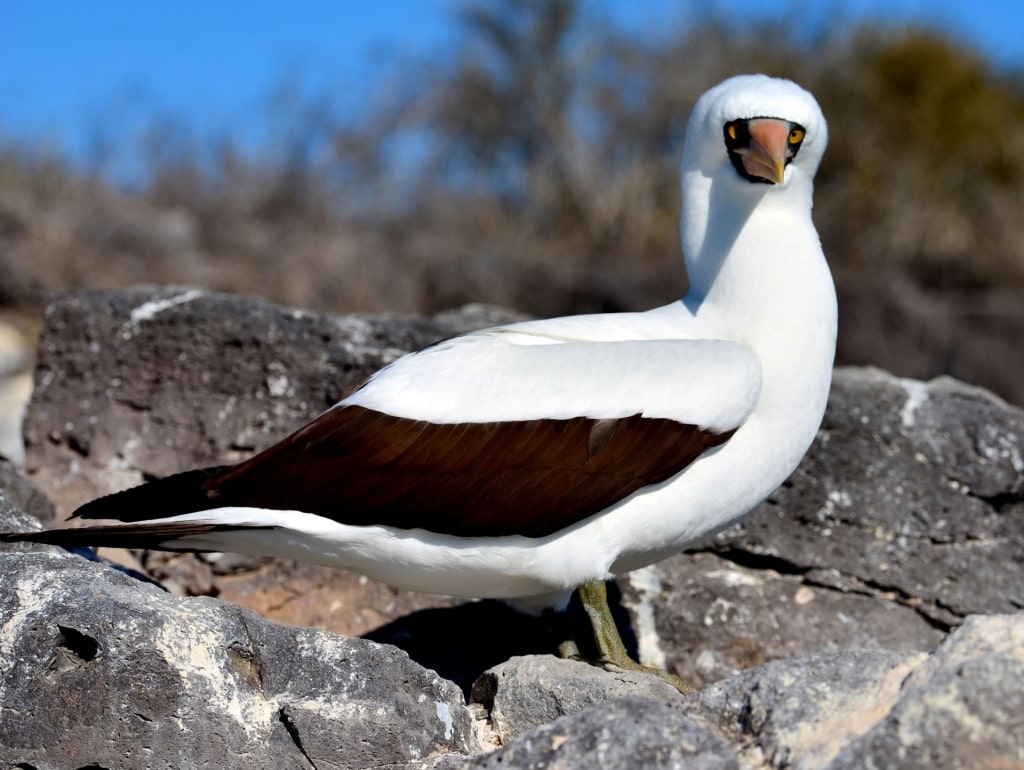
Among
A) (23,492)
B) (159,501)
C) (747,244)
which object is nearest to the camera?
(159,501)

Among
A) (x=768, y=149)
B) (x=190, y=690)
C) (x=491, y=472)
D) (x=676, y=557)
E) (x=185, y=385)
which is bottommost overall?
(x=676, y=557)

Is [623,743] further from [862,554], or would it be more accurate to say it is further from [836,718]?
[862,554]

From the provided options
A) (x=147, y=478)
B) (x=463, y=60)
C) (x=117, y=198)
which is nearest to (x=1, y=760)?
(x=147, y=478)

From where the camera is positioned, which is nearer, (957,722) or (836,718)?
(957,722)

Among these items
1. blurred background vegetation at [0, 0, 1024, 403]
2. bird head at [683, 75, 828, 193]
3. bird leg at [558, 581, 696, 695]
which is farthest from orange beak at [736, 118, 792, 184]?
blurred background vegetation at [0, 0, 1024, 403]

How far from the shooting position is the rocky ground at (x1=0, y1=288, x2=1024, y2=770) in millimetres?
3250

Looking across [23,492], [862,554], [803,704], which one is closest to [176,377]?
[23,492]

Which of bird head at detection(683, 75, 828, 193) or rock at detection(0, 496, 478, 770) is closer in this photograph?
rock at detection(0, 496, 478, 770)

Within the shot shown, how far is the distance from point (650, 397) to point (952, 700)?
1564 mm

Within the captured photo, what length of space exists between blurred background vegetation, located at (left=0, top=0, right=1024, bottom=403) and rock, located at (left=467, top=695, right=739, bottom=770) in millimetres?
10267

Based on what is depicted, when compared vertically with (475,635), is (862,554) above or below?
above

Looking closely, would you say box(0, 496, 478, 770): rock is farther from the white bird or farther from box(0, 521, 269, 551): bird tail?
the white bird

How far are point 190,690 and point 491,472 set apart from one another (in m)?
1.13

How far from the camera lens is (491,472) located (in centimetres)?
395
